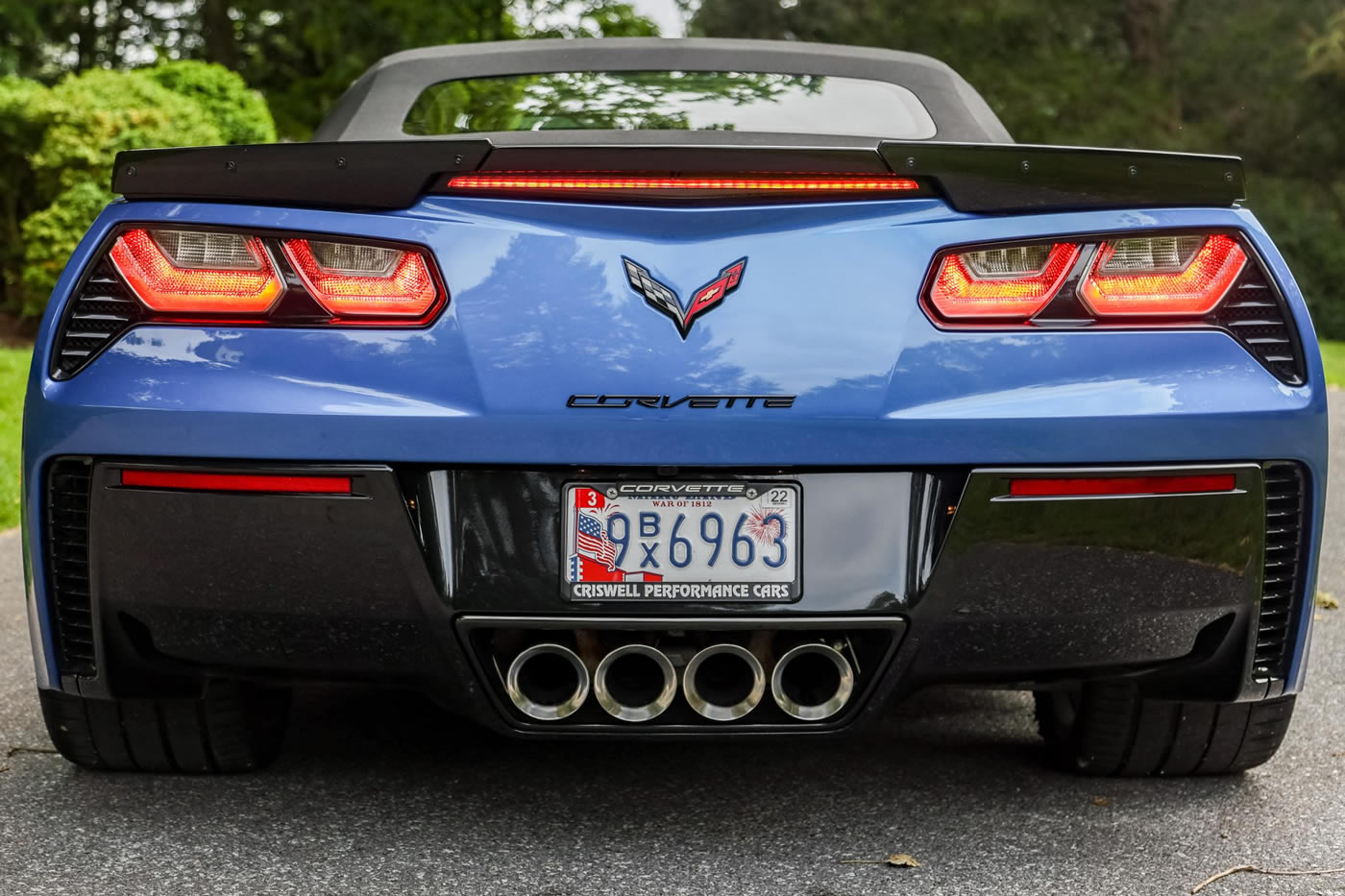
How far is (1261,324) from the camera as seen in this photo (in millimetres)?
2584

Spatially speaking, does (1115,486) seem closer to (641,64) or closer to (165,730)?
(165,730)

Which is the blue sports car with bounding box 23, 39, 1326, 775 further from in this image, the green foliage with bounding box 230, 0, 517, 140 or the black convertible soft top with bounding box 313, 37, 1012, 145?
A: the green foliage with bounding box 230, 0, 517, 140

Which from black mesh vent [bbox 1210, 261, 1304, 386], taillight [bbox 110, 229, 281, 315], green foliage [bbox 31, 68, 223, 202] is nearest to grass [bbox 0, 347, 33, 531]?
green foliage [bbox 31, 68, 223, 202]

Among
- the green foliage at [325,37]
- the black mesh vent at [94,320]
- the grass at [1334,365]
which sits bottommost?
the grass at [1334,365]

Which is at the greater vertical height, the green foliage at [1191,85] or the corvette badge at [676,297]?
the corvette badge at [676,297]

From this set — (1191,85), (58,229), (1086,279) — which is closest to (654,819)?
(1086,279)

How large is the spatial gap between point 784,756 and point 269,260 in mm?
1449

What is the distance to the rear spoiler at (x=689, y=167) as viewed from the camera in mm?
2490

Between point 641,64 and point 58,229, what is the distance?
8.98 m

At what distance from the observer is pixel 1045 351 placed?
249 cm

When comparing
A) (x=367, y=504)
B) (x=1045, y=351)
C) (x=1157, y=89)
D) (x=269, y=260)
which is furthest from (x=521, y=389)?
(x=1157, y=89)

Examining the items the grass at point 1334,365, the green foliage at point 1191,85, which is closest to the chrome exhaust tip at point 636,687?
the grass at point 1334,365

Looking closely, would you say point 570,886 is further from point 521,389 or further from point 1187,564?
point 1187,564

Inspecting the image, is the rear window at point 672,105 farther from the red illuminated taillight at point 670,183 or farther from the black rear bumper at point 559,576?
the black rear bumper at point 559,576
